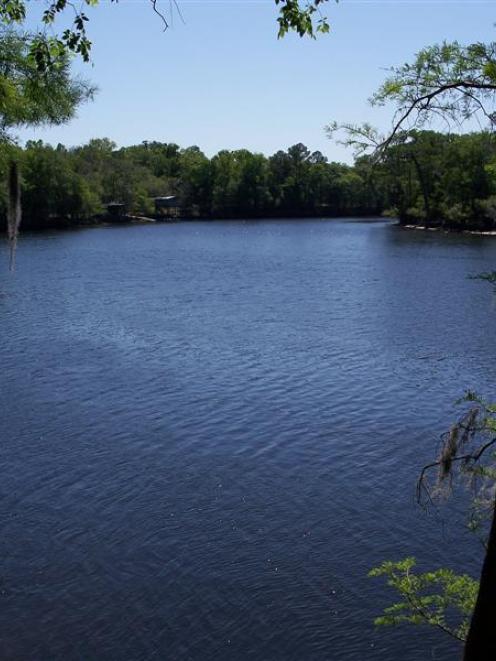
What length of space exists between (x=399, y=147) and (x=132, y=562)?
9.76 meters

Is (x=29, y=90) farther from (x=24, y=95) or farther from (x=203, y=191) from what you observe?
(x=203, y=191)

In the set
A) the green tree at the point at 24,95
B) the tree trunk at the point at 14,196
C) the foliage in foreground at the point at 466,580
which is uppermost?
the green tree at the point at 24,95

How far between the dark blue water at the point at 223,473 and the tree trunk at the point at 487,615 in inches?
264

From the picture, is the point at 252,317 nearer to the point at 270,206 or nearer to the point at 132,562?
the point at 132,562

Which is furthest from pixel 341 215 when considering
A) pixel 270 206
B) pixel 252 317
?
pixel 252 317

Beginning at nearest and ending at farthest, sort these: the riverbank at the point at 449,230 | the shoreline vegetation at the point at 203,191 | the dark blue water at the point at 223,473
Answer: the dark blue water at the point at 223,473 → the riverbank at the point at 449,230 → the shoreline vegetation at the point at 203,191

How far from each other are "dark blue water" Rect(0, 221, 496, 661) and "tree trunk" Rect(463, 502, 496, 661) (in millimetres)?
6713

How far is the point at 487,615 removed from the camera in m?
5.41

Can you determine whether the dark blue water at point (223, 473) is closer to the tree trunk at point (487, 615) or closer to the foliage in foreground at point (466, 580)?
the foliage in foreground at point (466, 580)

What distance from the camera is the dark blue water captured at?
40.7 feet

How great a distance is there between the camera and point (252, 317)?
38438mm

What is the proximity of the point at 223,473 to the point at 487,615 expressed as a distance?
12.8 meters

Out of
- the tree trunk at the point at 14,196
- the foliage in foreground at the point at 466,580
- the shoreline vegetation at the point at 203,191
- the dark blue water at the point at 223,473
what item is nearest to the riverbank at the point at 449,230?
the shoreline vegetation at the point at 203,191

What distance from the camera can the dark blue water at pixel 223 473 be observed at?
12.4 m
